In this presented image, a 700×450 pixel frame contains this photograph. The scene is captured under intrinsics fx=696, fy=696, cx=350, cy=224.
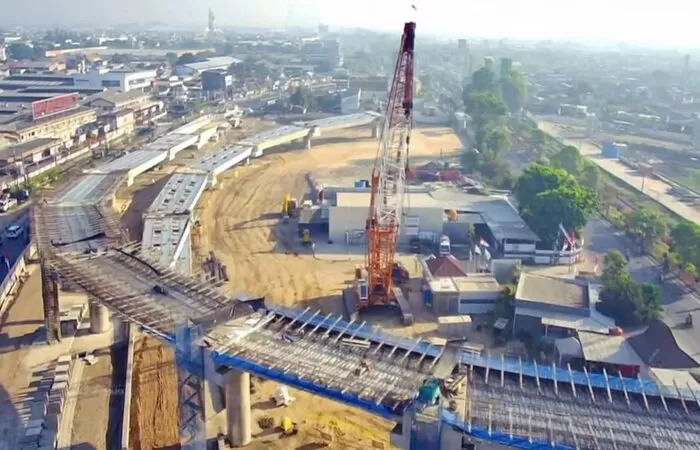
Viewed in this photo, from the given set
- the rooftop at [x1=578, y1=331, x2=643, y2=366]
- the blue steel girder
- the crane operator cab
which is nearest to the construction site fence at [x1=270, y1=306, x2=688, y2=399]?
the blue steel girder

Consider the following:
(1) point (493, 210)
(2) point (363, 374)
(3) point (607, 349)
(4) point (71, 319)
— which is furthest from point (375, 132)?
(2) point (363, 374)

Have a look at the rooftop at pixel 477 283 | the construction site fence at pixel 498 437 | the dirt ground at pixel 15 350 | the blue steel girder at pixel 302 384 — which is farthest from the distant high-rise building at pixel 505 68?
the construction site fence at pixel 498 437

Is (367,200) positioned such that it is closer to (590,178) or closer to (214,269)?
(214,269)

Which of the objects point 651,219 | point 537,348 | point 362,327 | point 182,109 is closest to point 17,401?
point 362,327

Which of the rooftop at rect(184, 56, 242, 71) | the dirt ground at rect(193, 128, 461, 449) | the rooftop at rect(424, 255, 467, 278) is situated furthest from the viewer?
the rooftop at rect(184, 56, 242, 71)

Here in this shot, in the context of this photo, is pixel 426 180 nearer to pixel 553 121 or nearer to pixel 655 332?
pixel 655 332

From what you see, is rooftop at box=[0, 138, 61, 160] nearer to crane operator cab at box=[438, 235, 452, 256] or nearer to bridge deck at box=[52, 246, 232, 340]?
bridge deck at box=[52, 246, 232, 340]
